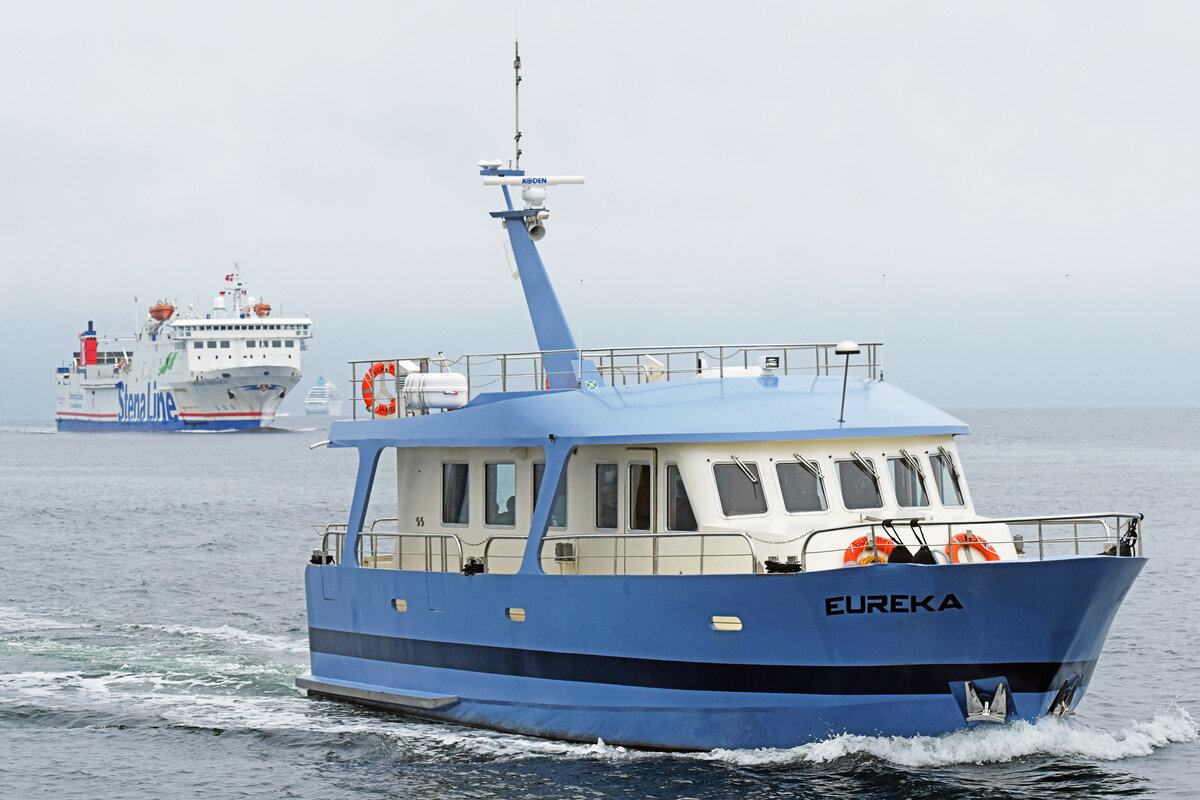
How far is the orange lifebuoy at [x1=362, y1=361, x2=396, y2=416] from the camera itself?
18.9m

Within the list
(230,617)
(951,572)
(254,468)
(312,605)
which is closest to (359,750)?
(312,605)

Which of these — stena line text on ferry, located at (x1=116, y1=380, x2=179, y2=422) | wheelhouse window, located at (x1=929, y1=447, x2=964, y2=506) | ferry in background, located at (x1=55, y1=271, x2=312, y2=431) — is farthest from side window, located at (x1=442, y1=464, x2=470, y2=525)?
stena line text on ferry, located at (x1=116, y1=380, x2=179, y2=422)

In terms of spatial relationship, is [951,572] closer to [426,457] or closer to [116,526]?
[426,457]

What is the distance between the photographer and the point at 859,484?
15484 millimetres

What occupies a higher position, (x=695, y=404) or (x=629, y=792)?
(x=695, y=404)

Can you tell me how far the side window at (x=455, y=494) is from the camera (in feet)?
56.7

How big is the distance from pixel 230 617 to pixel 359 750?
41.3ft

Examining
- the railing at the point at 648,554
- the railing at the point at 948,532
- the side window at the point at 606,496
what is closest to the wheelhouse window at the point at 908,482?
the railing at the point at 948,532

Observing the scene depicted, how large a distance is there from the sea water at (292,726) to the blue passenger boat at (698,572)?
0.40m

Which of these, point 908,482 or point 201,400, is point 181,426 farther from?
point 908,482

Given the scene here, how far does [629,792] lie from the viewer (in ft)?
45.3

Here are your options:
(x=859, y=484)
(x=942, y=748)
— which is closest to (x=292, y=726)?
(x=859, y=484)

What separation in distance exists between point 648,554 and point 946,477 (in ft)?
11.4

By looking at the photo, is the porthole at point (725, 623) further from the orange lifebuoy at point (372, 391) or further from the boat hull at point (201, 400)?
the boat hull at point (201, 400)
